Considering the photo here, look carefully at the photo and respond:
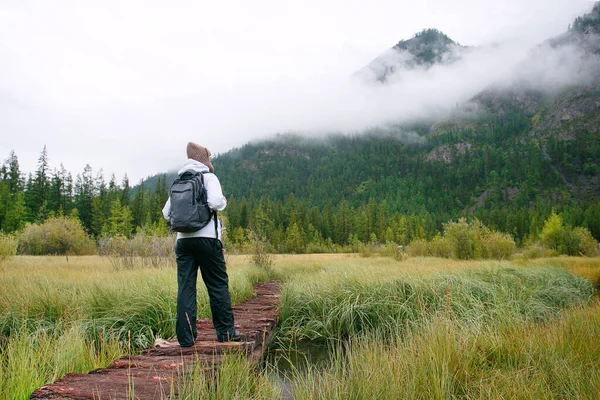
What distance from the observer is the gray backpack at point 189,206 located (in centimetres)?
384

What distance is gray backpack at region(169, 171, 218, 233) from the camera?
3.84m

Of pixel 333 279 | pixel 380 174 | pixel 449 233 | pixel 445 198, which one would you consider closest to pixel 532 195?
pixel 445 198

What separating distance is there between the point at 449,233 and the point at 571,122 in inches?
8143

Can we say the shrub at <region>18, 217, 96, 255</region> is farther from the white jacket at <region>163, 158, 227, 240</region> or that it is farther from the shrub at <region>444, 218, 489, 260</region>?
the white jacket at <region>163, 158, 227, 240</region>

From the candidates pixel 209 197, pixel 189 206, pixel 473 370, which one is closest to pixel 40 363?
pixel 189 206

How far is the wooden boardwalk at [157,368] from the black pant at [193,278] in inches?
10.7

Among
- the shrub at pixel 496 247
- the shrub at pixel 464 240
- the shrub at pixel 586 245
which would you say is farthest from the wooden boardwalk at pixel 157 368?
the shrub at pixel 586 245

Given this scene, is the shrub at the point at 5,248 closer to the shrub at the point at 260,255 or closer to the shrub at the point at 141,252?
the shrub at the point at 141,252

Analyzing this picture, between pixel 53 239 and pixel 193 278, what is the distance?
1415 inches

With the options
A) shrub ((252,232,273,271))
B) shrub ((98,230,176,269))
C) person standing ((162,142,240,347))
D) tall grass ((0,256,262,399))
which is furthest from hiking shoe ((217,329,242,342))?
shrub ((252,232,273,271))

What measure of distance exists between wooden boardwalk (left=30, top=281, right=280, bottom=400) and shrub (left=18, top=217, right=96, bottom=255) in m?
32.6

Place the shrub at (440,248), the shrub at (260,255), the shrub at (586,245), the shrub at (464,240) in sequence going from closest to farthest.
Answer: the shrub at (260,255) < the shrub at (464,240) < the shrub at (440,248) < the shrub at (586,245)

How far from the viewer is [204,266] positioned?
4.18m

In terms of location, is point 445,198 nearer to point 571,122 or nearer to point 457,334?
point 571,122
